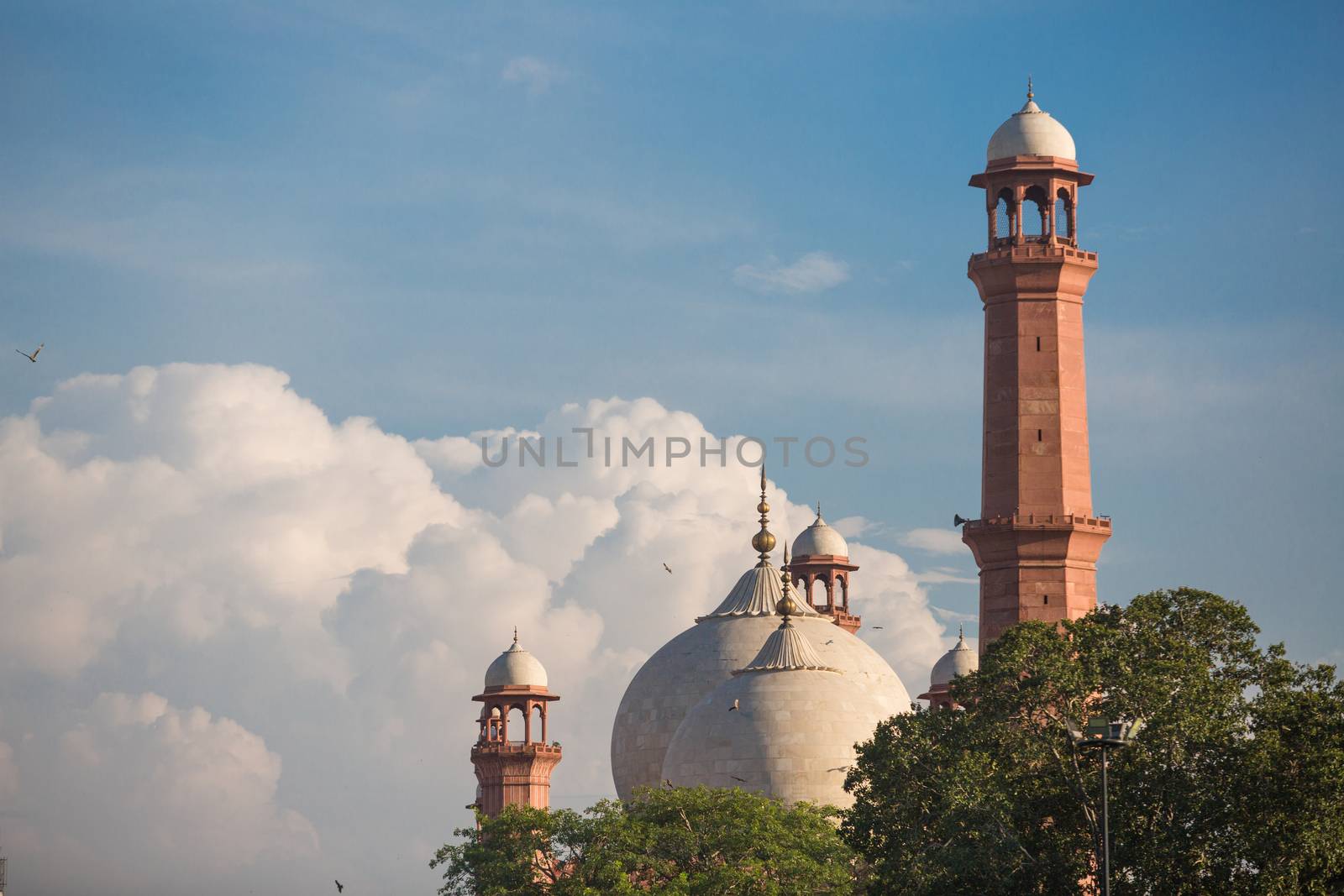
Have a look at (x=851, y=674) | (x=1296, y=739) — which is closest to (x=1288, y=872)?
(x=1296, y=739)

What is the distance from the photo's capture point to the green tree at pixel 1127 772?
38.5 meters

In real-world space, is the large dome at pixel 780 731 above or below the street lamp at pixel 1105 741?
above

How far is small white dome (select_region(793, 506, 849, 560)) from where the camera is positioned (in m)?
89.4

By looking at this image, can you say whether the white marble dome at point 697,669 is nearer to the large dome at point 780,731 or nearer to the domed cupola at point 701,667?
the domed cupola at point 701,667

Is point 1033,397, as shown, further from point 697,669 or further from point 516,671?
point 516,671

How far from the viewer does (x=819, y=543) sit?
8944 cm

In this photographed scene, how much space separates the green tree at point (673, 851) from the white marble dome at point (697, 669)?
15.4m

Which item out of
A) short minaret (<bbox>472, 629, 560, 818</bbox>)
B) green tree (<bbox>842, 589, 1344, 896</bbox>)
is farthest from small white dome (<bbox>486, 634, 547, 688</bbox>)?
green tree (<bbox>842, 589, 1344, 896</bbox>)

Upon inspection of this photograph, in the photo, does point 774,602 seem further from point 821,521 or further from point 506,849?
point 506,849

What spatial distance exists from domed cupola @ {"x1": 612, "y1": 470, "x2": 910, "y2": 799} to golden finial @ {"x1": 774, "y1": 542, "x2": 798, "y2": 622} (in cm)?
19

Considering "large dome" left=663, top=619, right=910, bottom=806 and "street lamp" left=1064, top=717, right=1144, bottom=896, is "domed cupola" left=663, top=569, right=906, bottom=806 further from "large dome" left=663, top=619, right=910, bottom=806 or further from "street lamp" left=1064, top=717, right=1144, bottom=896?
"street lamp" left=1064, top=717, right=1144, bottom=896

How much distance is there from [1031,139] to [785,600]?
20053mm

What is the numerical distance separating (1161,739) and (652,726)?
35.5 m

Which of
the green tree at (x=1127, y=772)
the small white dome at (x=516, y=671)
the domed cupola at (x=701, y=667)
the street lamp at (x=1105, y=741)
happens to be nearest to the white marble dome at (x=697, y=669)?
the domed cupola at (x=701, y=667)
